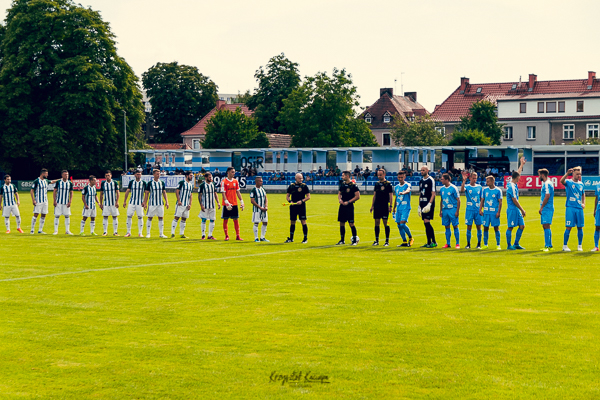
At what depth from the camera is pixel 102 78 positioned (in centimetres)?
6200

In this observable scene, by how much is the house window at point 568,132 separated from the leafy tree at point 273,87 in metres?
33.9

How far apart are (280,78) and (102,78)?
34433mm

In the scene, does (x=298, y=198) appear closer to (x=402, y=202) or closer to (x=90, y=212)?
(x=402, y=202)

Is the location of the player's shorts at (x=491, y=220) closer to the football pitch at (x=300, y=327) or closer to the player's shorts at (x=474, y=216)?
the player's shorts at (x=474, y=216)

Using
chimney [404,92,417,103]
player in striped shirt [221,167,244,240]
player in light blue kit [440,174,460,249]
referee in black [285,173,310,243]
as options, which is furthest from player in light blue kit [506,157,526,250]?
chimney [404,92,417,103]

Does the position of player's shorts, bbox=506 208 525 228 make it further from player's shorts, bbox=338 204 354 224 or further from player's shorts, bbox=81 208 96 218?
player's shorts, bbox=81 208 96 218

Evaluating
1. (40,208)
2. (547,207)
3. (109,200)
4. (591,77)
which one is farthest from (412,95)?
(547,207)

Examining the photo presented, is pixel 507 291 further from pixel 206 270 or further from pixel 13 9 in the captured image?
pixel 13 9

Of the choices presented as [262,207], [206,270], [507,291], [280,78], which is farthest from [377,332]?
[280,78]

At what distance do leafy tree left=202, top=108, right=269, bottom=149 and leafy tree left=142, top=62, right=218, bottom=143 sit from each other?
64.3 ft

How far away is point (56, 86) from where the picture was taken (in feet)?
207

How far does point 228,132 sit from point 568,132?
133ft

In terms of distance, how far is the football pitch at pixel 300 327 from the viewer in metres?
6.35

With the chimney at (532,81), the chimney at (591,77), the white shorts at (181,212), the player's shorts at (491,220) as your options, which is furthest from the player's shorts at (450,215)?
Result: the chimney at (532,81)
